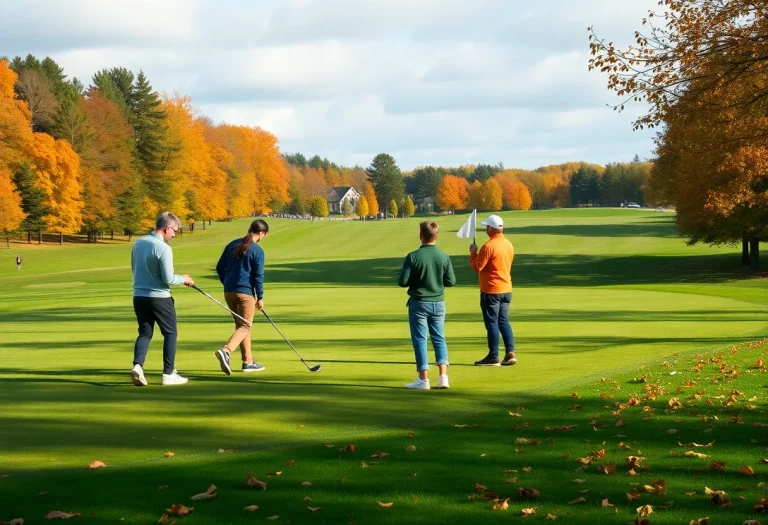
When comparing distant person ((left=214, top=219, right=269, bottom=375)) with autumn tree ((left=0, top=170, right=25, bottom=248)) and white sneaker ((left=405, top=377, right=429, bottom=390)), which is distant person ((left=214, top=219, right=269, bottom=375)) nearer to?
white sneaker ((left=405, top=377, right=429, bottom=390))

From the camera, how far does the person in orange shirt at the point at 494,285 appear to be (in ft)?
45.9

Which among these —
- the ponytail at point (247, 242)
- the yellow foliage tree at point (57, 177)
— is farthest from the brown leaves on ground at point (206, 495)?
the yellow foliage tree at point (57, 177)

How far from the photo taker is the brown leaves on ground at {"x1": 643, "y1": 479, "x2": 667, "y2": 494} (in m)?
6.36

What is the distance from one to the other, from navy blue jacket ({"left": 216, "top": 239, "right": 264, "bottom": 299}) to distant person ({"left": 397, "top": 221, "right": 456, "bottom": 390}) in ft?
8.54

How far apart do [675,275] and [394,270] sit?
59.4 feet

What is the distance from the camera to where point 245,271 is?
43.6 ft

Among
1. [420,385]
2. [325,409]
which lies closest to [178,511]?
[325,409]

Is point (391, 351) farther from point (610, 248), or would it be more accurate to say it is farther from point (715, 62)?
point (610, 248)

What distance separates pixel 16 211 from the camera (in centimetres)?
6588

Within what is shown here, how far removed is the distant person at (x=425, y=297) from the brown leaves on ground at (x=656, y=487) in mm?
5124

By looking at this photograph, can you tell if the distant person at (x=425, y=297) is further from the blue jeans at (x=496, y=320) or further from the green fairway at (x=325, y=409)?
the blue jeans at (x=496, y=320)

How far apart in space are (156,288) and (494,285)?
500cm

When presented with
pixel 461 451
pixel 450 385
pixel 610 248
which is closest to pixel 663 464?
pixel 461 451

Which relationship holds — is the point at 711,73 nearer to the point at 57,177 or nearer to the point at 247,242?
the point at 247,242
